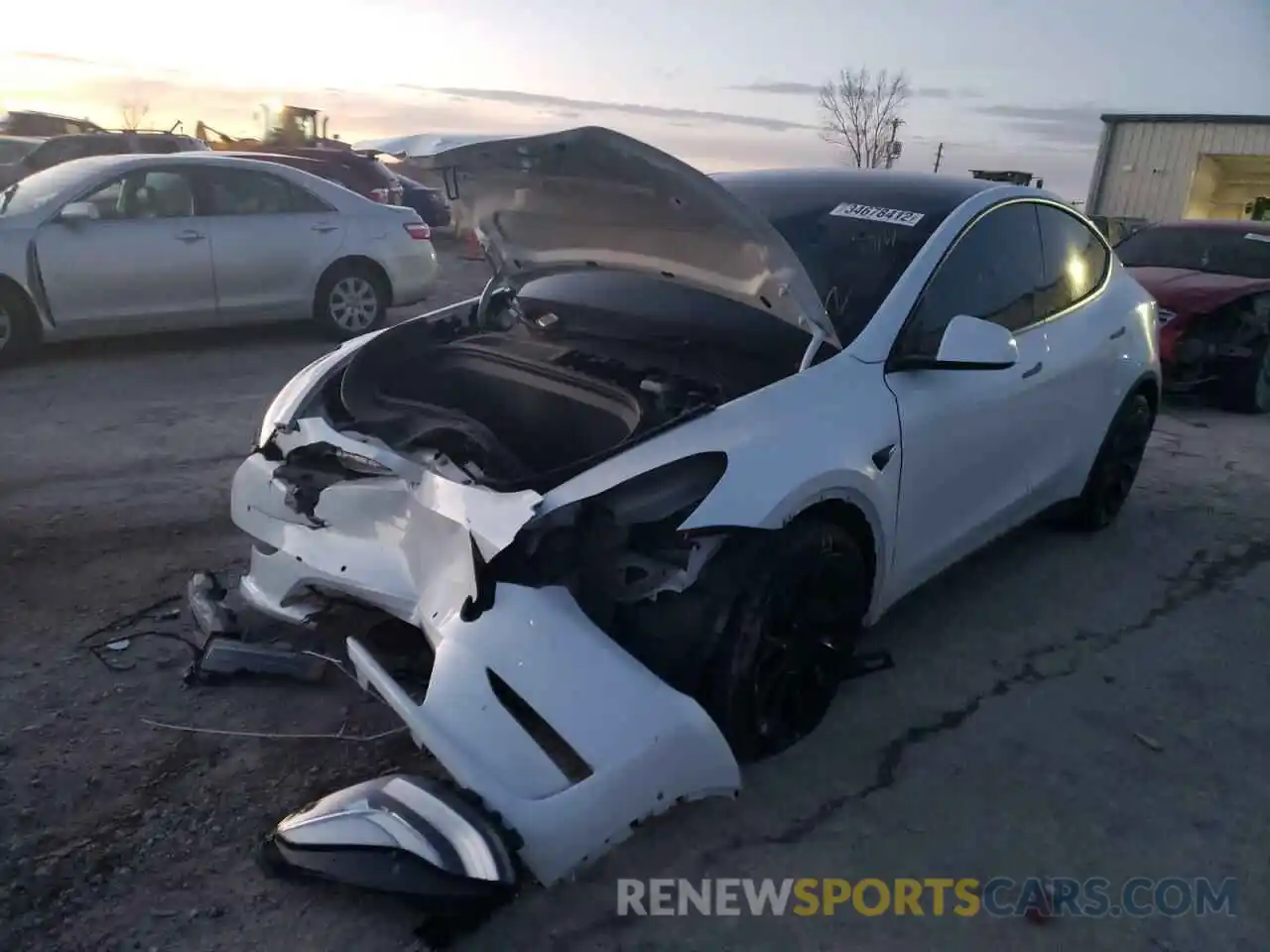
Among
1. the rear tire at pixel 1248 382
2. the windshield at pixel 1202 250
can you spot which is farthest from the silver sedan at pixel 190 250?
the rear tire at pixel 1248 382

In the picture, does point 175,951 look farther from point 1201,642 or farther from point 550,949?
point 1201,642

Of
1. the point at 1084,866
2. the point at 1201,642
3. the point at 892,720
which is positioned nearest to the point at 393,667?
the point at 892,720

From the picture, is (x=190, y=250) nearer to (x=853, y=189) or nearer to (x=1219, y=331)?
(x=853, y=189)

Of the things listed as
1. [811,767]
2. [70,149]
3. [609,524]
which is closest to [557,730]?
[609,524]

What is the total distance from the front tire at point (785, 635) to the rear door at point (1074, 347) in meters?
1.44

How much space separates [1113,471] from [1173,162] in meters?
22.1

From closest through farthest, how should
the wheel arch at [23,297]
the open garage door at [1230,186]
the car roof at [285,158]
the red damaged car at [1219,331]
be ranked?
the wheel arch at [23,297]
the red damaged car at [1219,331]
the car roof at [285,158]
the open garage door at [1230,186]

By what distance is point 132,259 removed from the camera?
7.54 m

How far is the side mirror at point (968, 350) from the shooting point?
3047 mm

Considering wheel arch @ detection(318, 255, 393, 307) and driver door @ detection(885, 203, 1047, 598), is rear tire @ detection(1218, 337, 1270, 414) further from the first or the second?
wheel arch @ detection(318, 255, 393, 307)

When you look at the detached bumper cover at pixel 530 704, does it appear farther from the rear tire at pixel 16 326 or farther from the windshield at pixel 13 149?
the windshield at pixel 13 149

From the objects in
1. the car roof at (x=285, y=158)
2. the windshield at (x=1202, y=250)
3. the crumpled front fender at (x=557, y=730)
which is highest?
the car roof at (x=285, y=158)

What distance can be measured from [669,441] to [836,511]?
0.60m

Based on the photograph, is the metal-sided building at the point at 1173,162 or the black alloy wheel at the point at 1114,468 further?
the metal-sided building at the point at 1173,162
